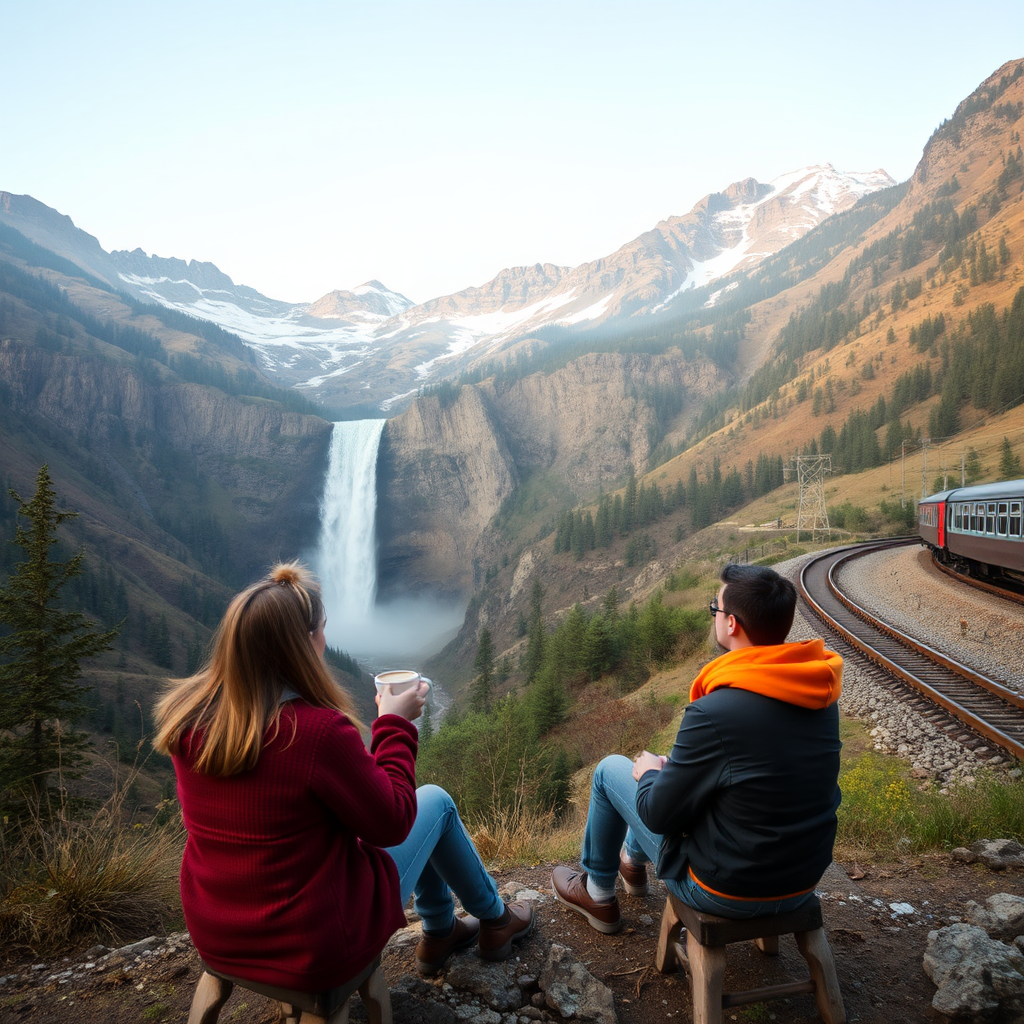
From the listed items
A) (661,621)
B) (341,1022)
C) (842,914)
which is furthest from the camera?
(661,621)

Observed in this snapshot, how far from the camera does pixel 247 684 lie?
1.87m

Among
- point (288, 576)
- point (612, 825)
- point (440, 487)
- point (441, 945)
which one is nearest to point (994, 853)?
point (612, 825)

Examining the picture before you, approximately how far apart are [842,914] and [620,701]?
15847mm

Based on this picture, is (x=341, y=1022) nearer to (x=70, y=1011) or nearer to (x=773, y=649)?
(x=70, y=1011)

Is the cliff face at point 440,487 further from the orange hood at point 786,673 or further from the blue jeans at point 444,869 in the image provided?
the orange hood at point 786,673

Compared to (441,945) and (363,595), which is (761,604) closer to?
(441,945)

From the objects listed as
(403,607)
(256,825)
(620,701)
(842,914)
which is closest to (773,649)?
(256,825)

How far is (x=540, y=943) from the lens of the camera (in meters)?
3.33

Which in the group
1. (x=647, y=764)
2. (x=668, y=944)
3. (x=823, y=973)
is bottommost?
(x=668, y=944)

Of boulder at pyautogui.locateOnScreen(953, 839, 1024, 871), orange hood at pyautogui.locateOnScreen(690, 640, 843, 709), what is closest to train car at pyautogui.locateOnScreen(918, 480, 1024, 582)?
boulder at pyautogui.locateOnScreen(953, 839, 1024, 871)

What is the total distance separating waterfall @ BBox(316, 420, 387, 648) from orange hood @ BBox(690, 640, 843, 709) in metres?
108

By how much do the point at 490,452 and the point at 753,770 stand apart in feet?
417

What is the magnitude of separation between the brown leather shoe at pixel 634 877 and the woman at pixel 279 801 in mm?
2080

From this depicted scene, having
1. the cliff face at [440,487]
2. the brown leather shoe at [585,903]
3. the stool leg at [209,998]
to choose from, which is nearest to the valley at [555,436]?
the cliff face at [440,487]
